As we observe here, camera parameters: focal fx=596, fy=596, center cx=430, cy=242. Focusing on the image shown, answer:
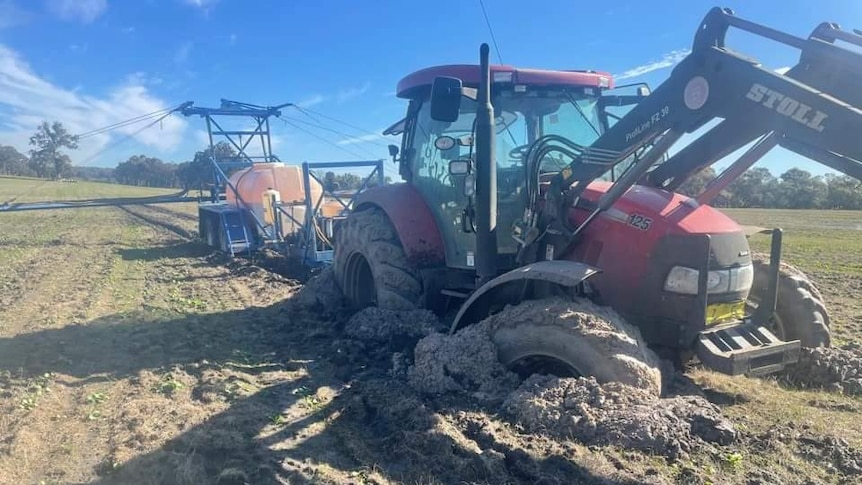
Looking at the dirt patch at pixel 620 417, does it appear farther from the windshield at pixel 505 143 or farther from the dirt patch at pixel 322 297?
the dirt patch at pixel 322 297

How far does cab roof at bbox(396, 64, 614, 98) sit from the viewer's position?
5168mm

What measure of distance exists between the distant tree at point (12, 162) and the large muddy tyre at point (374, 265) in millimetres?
77034

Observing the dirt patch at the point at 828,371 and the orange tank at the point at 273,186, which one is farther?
the orange tank at the point at 273,186

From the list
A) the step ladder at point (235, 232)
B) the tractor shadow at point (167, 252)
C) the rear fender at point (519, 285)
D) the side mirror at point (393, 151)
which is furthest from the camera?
the tractor shadow at point (167, 252)

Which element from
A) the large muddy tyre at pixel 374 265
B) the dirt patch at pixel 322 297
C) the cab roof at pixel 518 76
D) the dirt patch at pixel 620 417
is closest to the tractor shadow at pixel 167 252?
the dirt patch at pixel 322 297

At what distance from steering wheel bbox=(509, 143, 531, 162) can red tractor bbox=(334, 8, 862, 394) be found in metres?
0.01

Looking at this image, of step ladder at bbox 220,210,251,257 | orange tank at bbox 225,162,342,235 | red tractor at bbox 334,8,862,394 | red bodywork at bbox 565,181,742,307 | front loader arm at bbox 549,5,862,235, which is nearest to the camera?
front loader arm at bbox 549,5,862,235

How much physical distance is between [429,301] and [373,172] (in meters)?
6.37

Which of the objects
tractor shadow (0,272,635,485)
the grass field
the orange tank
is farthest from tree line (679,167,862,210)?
tractor shadow (0,272,635,485)

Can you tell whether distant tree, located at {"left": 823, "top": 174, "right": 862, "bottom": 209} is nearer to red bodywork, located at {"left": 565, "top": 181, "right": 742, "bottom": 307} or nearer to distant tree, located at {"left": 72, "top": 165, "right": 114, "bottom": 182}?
red bodywork, located at {"left": 565, "top": 181, "right": 742, "bottom": 307}

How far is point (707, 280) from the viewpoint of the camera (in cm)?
395

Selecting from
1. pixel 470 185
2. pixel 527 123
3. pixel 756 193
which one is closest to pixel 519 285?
pixel 470 185

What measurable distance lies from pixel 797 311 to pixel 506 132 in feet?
9.24

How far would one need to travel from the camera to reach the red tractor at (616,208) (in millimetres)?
3557
